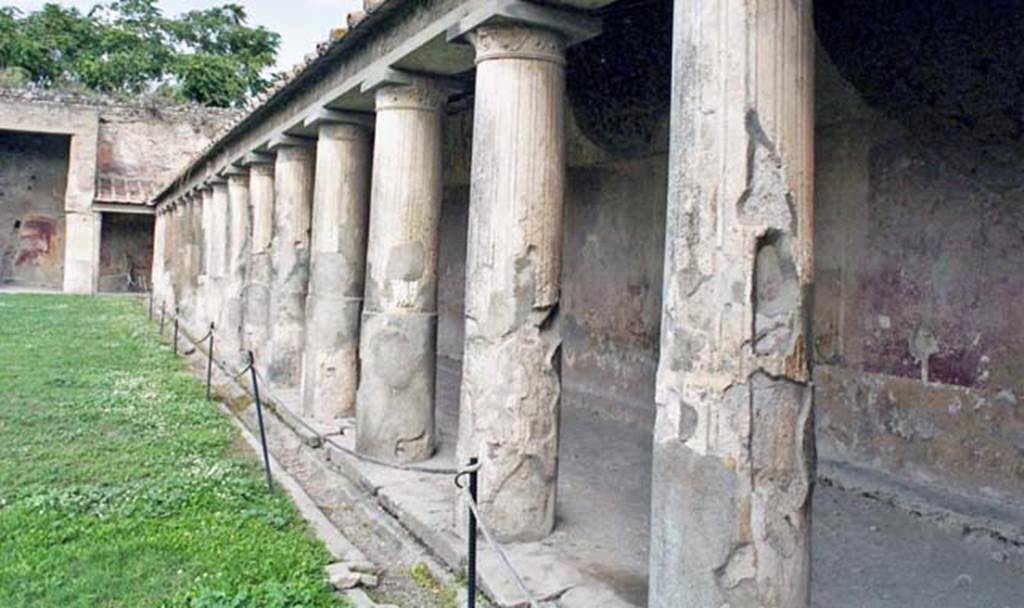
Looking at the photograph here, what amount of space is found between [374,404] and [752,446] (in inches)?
144

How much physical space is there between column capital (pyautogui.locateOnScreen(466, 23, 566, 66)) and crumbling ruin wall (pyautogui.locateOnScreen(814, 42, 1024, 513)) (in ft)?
7.39

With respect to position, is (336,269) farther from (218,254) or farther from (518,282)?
(218,254)

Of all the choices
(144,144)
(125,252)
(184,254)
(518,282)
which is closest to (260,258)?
(518,282)

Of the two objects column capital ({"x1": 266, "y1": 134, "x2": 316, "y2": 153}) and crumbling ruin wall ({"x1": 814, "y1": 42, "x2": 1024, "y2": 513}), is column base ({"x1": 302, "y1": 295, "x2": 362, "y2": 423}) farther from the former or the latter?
crumbling ruin wall ({"x1": 814, "y1": 42, "x2": 1024, "y2": 513})

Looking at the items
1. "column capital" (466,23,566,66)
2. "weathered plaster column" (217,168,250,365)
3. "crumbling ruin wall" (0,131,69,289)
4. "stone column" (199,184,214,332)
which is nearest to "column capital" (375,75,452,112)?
"column capital" (466,23,566,66)

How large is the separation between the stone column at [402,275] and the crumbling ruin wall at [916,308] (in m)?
2.65

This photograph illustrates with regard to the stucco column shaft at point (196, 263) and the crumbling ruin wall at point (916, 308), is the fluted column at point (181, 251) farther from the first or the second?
the crumbling ruin wall at point (916, 308)

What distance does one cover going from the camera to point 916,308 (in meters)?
5.07

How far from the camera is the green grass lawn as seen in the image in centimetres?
365

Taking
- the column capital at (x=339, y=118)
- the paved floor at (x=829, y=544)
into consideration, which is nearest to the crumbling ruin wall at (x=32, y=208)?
the column capital at (x=339, y=118)

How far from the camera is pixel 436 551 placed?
4207 millimetres

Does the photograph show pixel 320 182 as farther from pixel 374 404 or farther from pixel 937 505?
pixel 937 505

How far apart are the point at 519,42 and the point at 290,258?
17.0 ft

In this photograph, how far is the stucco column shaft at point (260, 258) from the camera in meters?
10.2
